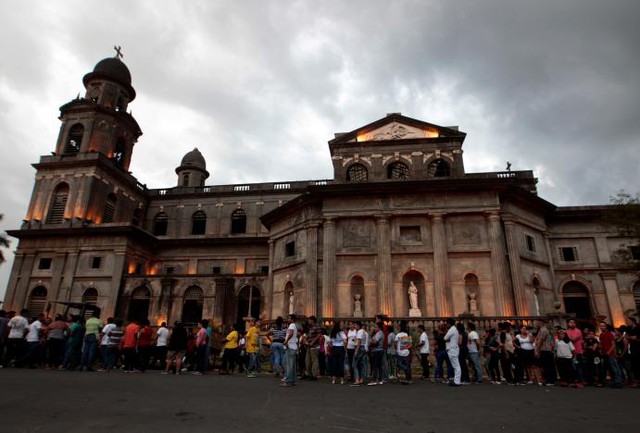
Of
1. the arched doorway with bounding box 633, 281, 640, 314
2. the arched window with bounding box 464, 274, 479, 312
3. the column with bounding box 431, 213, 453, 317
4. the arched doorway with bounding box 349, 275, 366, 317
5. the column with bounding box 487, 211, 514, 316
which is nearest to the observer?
the column with bounding box 487, 211, 514, 316

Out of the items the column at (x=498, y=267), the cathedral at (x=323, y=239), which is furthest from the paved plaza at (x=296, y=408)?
the column at (x=498, y=267)

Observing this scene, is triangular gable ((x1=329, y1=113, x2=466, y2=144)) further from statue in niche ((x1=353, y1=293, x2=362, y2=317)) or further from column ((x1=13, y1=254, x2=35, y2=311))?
column ((x1=13, y1=254, x2=35, y2=311))

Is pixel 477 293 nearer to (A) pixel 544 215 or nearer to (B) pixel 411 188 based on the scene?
(B) pixel 411 188

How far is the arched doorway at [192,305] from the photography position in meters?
31.4

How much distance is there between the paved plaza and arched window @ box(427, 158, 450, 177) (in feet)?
60.1

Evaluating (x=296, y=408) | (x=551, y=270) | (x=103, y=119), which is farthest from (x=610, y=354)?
(x=103, y=119)

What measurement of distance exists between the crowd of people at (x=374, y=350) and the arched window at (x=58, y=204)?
74.0ft

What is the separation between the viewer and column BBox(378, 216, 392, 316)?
21.4 meters

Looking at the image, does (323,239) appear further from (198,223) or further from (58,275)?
(58,275)

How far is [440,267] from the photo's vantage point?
867 inches

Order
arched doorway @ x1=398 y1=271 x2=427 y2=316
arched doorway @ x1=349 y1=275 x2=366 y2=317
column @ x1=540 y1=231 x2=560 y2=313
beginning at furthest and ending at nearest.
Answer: column @ x1=540 y1=231 x2=560 y2=313 < arched doorway @ x1=349 y1=275 x2=366 y2=317 < arched doorway @ x1=398 y1=271 x2=427 y2=316

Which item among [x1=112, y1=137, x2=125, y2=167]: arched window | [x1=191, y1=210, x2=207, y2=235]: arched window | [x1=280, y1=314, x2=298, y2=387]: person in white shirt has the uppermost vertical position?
[x1=112, y1=137, x2=125, y2=167]: arched window

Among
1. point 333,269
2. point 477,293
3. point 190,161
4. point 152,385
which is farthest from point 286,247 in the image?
point 190,161

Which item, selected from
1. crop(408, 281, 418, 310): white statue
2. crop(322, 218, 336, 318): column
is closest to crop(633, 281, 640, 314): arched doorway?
crop(408, 281, 418, 310): white statue
